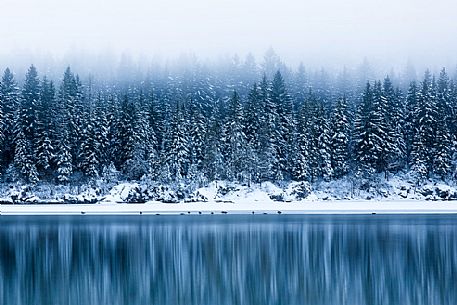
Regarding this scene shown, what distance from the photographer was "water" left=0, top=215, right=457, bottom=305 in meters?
19.0

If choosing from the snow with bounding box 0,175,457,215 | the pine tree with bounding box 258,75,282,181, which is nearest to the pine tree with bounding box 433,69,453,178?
the snow with bounding box 0,175,457,215

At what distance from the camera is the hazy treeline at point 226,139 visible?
258ft

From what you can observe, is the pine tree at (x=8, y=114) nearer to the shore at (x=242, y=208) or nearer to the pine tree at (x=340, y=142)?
the shore at (x=242, y=208)

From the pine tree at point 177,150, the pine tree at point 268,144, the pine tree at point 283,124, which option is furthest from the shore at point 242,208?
the pine tree at point 283,124

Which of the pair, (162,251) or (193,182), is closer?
(162,251)

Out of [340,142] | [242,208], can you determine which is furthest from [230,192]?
[340,142]

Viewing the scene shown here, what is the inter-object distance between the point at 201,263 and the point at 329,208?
46.7 m

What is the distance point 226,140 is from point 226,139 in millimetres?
185

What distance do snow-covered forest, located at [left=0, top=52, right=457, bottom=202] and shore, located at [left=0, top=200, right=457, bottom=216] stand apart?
562 cm

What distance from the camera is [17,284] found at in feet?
69.4

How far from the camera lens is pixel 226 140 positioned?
82875 mm

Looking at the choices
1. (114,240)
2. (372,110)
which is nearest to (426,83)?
(372,110)

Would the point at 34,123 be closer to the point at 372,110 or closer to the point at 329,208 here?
the point at 329,208

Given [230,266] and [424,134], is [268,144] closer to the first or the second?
[424,134]
